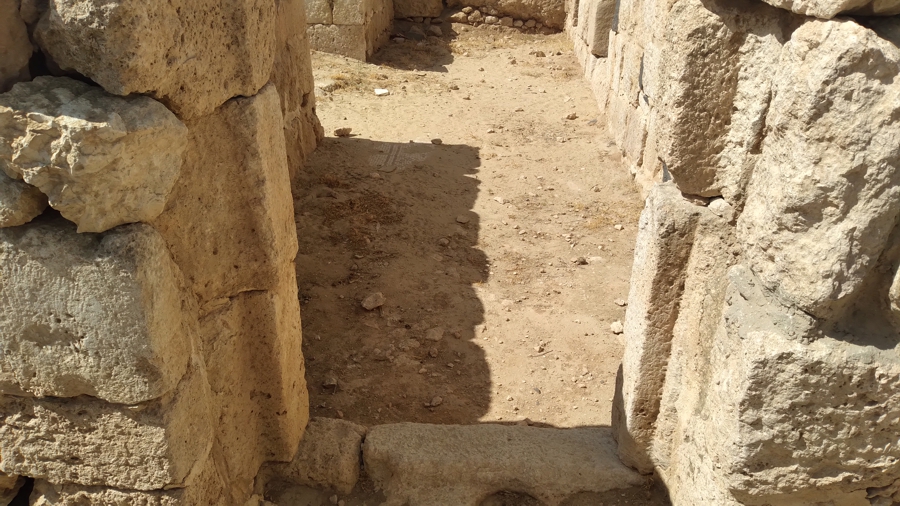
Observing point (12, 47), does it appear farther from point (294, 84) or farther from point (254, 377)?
point (294, 84)

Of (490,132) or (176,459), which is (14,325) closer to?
(176,459)

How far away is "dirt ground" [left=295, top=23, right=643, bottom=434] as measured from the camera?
4.52 metres

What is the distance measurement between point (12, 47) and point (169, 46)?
1.30 ft

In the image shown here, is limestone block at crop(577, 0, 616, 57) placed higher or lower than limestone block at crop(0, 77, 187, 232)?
lower

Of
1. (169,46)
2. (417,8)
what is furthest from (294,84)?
(417,8)

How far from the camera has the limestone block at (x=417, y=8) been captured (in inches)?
451

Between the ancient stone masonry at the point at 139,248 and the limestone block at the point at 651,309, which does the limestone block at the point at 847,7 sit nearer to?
the limestone block at the point at 651,309

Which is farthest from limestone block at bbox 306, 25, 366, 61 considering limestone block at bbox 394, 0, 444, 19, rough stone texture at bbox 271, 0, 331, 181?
rough stone texture at bbox 271, 0, 331, 181

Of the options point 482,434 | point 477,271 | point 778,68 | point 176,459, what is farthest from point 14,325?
point 477,271

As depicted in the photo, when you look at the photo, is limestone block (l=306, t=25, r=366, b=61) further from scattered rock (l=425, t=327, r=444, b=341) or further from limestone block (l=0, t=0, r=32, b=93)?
limestone block (l=0, t=0, r=32, b=93)

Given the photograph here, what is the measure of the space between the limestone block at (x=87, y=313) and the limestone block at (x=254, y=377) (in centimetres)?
46

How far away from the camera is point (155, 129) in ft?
6.79

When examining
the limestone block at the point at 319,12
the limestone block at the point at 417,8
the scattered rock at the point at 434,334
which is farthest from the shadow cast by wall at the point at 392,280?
the limestone block at the point at 417,8

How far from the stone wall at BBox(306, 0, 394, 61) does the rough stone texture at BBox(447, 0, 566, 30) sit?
2.22 meters
